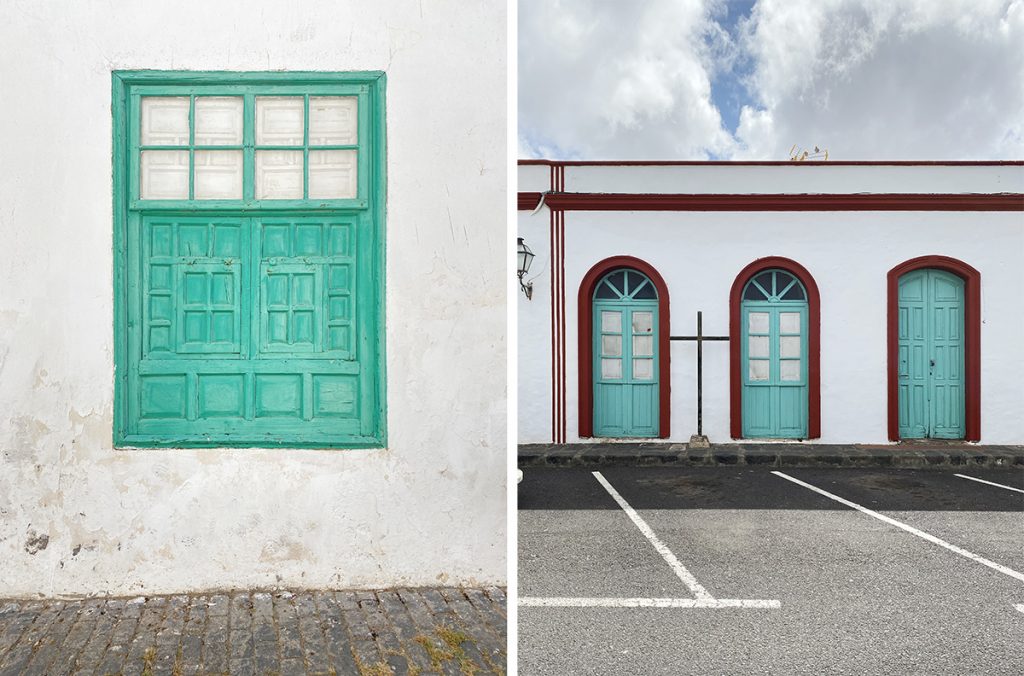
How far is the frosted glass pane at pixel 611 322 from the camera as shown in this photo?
1101cm

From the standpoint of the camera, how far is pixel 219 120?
4164 mm

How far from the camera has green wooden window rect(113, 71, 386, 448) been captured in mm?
4078

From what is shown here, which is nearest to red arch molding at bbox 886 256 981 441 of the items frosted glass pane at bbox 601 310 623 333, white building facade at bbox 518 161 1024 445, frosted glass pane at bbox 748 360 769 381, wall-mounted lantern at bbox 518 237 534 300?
white building facade at bbox 518 161 1024 445

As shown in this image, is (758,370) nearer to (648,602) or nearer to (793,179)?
(793,179)

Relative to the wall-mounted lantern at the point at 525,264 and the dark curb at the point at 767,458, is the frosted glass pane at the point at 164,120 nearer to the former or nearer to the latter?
the dark curb at the point at 767,458

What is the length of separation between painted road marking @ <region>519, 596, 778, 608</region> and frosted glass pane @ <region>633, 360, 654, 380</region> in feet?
22.0

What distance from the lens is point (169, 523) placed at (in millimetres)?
4031

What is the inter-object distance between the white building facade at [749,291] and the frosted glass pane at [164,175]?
6.97 metres

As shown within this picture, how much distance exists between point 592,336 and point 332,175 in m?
7.07

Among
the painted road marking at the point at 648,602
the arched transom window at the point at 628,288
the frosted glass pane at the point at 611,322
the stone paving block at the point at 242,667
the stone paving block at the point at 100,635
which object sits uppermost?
the arched transom window at the point at 628,288

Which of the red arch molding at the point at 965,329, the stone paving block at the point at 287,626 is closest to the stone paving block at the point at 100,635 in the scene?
the stone paving block at the point at 287,626

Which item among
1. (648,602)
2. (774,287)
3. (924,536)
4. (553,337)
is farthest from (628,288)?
(648,602)

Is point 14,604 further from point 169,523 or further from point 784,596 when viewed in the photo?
point 784,596

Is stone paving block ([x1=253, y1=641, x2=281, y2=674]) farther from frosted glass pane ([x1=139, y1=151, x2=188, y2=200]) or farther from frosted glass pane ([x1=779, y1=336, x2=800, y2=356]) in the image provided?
frosted glass pane ([x1=779, y1=336, x2=800, y2=356])
